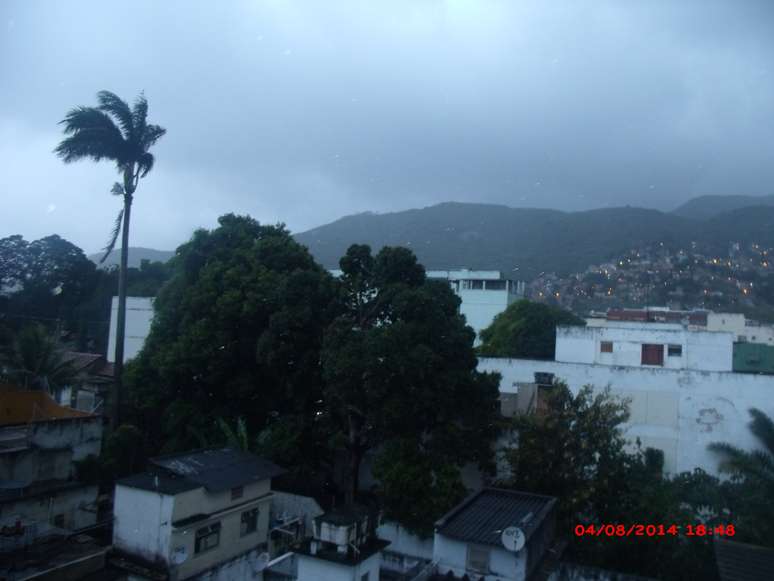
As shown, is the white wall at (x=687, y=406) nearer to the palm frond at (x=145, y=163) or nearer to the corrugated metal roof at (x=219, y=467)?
the corrugated metal roof at (x=219, y=467)

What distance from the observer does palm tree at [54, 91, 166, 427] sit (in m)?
21.5

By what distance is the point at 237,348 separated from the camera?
21609 millimetres

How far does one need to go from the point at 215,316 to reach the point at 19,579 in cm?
1059

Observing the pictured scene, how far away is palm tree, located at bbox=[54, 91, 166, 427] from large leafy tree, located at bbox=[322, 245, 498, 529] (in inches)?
326

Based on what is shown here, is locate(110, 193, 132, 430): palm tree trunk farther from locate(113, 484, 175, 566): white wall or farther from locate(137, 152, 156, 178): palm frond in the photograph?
A: locate(113, 484, 175, 566): white wall

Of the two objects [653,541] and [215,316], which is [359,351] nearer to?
[215,316]

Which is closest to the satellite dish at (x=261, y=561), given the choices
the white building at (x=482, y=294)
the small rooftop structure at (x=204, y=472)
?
the small rooftop structure at (x=204, y=472)

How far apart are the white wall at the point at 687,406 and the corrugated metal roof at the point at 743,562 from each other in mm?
9668

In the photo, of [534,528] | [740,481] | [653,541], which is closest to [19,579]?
[534,528]

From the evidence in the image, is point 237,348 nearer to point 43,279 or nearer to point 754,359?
point 754,359

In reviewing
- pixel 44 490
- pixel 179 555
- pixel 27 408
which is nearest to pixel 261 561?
pixel 179 555

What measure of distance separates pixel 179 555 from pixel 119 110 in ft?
50.5

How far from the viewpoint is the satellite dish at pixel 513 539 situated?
11656mm

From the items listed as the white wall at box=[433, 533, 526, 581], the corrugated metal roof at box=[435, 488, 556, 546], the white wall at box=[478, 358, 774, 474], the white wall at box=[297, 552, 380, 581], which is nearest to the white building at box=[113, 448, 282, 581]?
the white wall at box=[297, 552, 380, 581]
